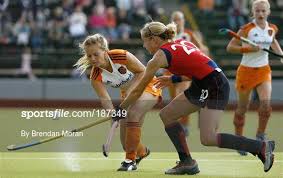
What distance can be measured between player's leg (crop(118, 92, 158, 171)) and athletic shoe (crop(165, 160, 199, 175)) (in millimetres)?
→ 498

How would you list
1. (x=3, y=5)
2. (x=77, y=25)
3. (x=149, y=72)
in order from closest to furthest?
(x=149, y=72), (x=77, y=25), (x=3, y=5)

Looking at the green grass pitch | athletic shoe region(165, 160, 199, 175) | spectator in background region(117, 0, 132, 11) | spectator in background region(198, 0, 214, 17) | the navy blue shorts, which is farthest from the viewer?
spectator in background region(198, 0, 214, 17)

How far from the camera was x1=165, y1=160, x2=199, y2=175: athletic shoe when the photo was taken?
31.6ft

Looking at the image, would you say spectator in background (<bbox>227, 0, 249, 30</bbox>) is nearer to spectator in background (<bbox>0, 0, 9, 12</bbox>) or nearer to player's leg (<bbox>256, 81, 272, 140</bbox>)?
spectator in background (<bbox>0, 0, 9, 12</bbox>)

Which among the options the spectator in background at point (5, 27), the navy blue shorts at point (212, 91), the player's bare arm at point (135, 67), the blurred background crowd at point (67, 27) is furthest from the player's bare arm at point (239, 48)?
the spectator in background at point (5, 27)

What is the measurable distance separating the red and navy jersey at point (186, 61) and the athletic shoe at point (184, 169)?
0.94 m

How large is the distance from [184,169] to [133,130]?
738 millimetres

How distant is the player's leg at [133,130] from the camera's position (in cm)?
995

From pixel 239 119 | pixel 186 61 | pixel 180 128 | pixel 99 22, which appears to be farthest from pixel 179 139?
pixel 99 22

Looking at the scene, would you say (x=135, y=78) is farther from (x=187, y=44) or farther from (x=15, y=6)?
(x=15, y=6)

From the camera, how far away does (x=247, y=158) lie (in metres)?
11.4

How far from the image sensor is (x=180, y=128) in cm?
980

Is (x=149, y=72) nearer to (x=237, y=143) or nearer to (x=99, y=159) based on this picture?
(x=237, y=143)

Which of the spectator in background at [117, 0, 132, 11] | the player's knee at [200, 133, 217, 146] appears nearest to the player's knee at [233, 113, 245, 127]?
the player's knee at [200, 133, 217, 146]
